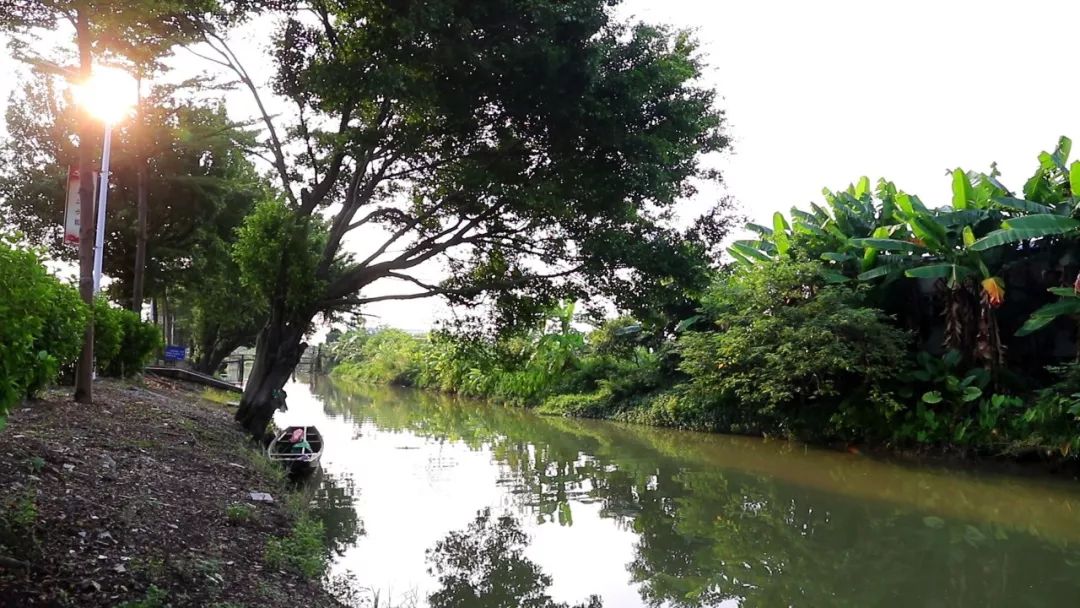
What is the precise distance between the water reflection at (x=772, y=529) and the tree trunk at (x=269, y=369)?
2.81 metres

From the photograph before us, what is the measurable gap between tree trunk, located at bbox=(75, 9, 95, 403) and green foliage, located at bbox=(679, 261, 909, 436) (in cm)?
1293

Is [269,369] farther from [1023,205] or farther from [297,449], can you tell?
[1023,205]

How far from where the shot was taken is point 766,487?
12961 mm

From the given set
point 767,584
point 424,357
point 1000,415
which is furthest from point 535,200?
point 424,357

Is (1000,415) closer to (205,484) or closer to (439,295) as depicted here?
(439,295)

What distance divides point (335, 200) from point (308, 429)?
14.4ft

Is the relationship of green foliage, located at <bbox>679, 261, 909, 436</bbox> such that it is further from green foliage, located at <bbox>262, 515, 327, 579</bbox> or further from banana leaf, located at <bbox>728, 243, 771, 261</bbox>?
green foliage, located at <bbox>262, 515, 327, 579</bbox>

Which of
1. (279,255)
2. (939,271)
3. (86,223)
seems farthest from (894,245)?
(86,223)

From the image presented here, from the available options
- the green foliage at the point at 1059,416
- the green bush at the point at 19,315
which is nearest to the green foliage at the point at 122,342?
the green bush at the point at 19,315

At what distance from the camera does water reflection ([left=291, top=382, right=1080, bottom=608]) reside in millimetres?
7340

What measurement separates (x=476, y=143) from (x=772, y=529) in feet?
22.4

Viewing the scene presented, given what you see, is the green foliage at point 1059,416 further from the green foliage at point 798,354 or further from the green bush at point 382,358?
the green bush at point 382,358

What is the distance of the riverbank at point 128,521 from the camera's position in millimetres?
3863

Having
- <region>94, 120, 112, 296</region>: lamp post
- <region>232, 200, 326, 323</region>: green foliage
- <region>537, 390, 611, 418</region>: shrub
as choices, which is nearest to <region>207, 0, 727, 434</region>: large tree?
<region>232, 200, 326, 323</region>: green foliage
